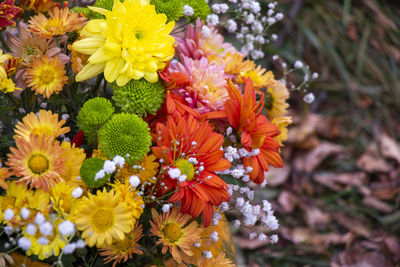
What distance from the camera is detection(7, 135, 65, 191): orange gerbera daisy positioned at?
50cm

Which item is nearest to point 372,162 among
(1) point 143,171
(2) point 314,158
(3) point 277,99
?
(2) point 314,158

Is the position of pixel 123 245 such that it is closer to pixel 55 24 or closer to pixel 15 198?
pixel 15 198

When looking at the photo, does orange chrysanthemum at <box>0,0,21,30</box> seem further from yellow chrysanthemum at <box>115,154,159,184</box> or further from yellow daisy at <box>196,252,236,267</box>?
yellow daisy at <box>196,252,236,267</box>

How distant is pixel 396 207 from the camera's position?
1.53 m

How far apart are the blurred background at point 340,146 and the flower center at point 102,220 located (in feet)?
2.93

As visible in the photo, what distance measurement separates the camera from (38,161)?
507mm

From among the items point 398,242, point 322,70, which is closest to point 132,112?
point 398,242

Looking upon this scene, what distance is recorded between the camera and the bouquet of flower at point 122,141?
0.51 metres

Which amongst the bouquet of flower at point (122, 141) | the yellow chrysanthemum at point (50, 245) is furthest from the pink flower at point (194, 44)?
the yellow chrysanthemum at point (50, 245)

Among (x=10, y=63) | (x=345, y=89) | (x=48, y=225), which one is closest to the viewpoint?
(x=48, y=225)

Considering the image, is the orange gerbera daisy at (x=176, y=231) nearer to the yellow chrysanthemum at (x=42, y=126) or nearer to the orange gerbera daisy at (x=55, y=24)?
the yellow chrysanthemum at (x=42, y=126)

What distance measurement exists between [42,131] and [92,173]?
3.7 inches

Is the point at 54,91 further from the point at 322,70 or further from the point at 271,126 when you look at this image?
the point at 322,70

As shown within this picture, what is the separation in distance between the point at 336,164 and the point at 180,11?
118cm
